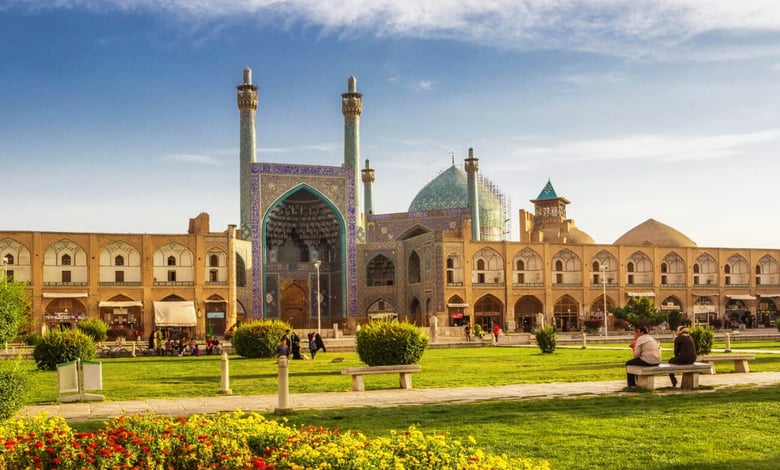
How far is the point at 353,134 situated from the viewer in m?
52.5

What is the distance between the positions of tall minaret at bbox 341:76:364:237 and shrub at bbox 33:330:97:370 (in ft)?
106

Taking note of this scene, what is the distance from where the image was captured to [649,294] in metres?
54.1

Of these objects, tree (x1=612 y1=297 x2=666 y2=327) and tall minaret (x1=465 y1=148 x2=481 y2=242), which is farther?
tall minaret (x1=465 y1=148 x2=481 y2=242)

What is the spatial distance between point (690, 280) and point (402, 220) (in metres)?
18.2

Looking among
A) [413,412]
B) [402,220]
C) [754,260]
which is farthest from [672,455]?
A: [754,260]

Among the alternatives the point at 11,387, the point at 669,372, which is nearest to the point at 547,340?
the point at 669,372

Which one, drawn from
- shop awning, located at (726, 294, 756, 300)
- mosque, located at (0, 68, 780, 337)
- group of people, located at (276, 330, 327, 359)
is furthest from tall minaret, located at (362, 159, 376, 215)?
group of people, located at (276, 330, 327, 359)

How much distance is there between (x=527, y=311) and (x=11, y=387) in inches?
1741

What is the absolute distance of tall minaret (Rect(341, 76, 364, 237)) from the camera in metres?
52.2

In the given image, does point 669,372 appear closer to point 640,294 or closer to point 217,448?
point 217,448

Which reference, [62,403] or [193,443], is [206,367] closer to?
[62,403]

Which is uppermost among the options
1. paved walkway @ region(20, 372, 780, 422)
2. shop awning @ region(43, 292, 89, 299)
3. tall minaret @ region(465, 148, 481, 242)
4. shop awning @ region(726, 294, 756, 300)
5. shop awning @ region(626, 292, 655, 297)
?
tall minaret @ region(465, 148, 481, 242)

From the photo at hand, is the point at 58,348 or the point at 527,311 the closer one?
the point at 58,348

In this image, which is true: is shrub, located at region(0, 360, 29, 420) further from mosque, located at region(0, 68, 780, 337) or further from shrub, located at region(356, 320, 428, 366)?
mosque, located at region(0, 68, 780, 337)
